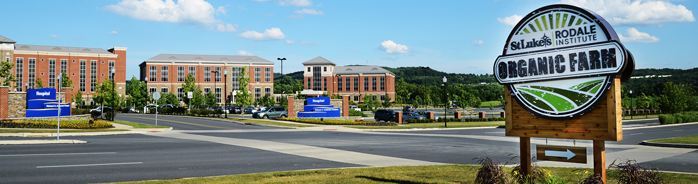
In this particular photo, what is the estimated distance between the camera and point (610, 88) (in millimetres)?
6324

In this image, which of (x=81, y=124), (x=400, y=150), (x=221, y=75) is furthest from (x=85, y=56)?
(x=400, y=150)

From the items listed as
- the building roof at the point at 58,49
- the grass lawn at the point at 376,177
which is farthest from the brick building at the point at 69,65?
the grass lawn at the point at 376,177

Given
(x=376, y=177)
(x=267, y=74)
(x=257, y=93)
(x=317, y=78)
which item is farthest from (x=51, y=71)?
(x=376, y=177)

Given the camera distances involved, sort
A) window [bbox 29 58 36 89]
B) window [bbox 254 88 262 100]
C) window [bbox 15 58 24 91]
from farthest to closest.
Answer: window [bbox 254 88 262 100] < window [bbox 29 58 36 89] < window [bbox 15 58 24 91]

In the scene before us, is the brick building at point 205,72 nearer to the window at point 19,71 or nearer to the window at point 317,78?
the window at point 317,78

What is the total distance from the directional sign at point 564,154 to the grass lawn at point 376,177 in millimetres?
1483

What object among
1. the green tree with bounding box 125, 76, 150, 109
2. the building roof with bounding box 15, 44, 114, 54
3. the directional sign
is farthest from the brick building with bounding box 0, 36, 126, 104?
the directional sign

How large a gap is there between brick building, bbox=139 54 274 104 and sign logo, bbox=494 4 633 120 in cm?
9530

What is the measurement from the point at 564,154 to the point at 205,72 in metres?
104

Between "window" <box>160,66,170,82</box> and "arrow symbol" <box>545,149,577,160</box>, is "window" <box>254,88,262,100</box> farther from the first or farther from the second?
"arrow symbol" <box>545,149,577,160</box>

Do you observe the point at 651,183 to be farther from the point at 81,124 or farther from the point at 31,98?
the point at 31,98

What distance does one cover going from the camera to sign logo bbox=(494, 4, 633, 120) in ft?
21.2

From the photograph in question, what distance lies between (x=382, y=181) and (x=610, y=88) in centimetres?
429

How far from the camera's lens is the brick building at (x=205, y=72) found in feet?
326
